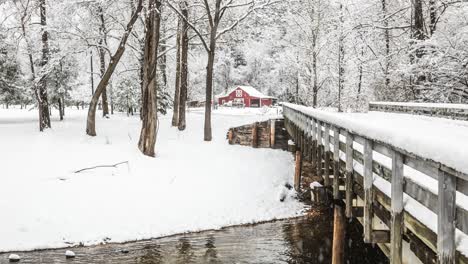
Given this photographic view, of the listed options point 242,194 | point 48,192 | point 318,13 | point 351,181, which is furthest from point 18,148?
point 318,13

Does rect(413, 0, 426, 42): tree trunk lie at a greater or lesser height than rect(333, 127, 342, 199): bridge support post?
greater

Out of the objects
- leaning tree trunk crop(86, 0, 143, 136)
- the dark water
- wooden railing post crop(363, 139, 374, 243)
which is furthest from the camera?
leaning tree trunk crop(86, 0, 143, 136)

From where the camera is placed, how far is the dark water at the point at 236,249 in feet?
31.5

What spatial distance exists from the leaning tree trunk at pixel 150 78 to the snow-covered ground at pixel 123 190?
66 centimetres

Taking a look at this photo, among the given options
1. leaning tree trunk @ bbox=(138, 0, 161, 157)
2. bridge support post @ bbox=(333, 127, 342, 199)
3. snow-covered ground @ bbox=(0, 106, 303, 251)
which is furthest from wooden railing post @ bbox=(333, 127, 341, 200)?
leaning tree trunk @ bbox=(138, 0, 161, 157)

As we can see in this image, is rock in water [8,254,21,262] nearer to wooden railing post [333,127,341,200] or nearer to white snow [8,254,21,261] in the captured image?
white snow [8,254,21,261]

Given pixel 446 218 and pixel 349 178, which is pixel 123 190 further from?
pixel 446 218

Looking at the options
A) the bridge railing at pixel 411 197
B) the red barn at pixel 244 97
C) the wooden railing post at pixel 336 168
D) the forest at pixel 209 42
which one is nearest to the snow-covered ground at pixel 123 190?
the forest at pixel 209 42

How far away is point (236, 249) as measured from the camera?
10.3 meters

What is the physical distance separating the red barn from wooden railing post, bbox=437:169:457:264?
65358 millimetres

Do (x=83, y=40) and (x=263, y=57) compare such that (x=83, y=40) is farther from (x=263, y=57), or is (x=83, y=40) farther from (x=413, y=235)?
(x=263, y=57)

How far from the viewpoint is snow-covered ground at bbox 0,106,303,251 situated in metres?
11.8

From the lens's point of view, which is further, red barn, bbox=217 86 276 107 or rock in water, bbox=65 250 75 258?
red barn, bbox=217 86 276 107

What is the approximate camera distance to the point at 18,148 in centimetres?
1714
